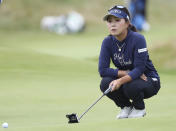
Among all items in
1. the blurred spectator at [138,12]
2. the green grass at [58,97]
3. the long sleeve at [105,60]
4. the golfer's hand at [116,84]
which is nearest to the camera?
the green grass at [58,97]

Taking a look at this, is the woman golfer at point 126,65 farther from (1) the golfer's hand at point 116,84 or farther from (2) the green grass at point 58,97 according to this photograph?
(2) the green grass at point 58,97

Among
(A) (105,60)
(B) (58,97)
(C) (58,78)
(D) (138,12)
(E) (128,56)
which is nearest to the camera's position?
(E) (128,56)

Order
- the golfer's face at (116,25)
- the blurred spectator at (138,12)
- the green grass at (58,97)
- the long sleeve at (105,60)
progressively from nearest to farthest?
the green grass at (58,97) → the golfer's face at (116,25) → the long sleeve at (105,60) → the blurred spectator at (138,12)

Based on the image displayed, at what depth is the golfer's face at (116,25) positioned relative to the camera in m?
6.62

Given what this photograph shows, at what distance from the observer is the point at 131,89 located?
6523 millimetres

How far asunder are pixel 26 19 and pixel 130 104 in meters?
25.1

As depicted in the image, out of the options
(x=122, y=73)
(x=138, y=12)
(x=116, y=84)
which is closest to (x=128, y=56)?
(x=122, y=73)

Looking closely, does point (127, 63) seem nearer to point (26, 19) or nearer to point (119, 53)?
point (119, 53)

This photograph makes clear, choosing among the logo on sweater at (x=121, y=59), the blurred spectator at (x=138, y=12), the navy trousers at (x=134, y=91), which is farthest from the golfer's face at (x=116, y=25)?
the blurred spectator at (x=138, y=12)

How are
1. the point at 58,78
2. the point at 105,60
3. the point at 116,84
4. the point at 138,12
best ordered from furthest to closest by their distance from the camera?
1. the point at 138,12
2. the point at 58,78
3. the point at 105,60
4. the point at 116,84

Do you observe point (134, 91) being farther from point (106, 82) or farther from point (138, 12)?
point (138, 12)

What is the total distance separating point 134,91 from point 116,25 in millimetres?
718

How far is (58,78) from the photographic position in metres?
13.1

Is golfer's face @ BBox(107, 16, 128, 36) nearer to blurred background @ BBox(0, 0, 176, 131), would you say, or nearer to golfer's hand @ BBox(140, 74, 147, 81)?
golfer's hand @ BBox(140, 74, 147, 81)
